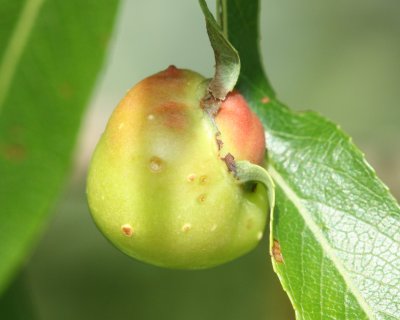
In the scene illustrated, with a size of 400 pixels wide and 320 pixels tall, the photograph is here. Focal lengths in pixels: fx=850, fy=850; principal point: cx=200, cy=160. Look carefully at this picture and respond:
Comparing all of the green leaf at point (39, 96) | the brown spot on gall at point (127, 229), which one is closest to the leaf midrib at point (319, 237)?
the brown spot on gall at point (127, 229)

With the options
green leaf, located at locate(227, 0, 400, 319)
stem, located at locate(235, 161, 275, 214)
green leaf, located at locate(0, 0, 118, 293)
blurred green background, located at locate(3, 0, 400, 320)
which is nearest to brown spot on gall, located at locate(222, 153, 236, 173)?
stem, located at locate(235, 161, 275, 214)

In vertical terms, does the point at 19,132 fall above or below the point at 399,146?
below

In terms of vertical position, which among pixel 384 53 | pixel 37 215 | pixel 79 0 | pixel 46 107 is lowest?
pixel 37 215

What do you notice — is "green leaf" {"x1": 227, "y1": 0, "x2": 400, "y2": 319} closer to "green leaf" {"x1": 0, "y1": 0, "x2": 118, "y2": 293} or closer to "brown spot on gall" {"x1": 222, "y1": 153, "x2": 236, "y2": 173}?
"brown spot on gall" {"x1": 222, "y1": 153, "x2": 236, "y2": 173}

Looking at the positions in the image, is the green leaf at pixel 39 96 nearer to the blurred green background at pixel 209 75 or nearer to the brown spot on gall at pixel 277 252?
the brown spot on gall at pixel 277 252

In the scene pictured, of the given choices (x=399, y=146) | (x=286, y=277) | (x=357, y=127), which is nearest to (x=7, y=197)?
(x=286, y=277)

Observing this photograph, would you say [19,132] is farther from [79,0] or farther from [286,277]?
[286,277]
